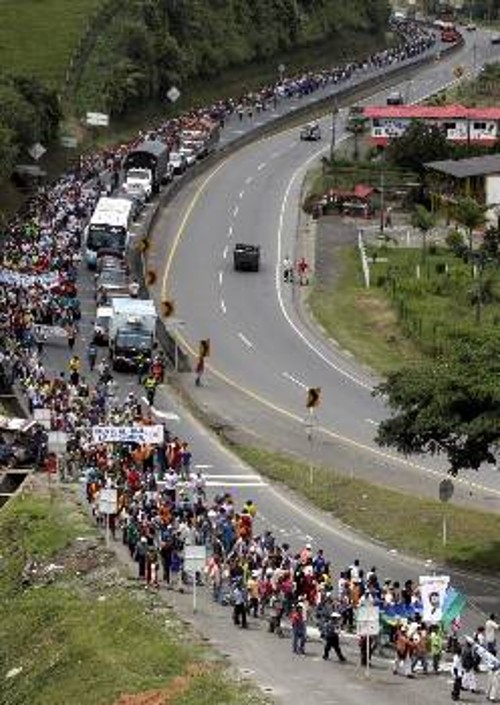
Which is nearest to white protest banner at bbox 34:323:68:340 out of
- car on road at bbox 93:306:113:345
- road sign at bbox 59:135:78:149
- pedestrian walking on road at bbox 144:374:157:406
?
car on road at bbox 93:306:113:345

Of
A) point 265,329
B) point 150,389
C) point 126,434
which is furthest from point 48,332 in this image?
point 126,434

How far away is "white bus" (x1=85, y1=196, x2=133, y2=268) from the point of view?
92.2 metres

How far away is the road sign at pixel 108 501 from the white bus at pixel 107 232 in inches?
1586

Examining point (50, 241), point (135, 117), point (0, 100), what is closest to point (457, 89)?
point (135, 117)

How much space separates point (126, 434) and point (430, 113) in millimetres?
85352

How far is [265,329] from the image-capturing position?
8869cm

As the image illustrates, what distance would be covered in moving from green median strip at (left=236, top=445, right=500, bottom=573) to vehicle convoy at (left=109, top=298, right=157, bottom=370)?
40.5 ft

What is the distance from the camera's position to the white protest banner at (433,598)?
4291 cm

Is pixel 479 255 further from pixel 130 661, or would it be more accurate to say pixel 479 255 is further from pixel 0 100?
pixel 130 661

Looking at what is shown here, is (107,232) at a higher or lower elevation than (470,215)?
lower

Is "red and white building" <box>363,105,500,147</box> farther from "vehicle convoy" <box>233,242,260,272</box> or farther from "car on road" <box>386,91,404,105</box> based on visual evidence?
"vehicle convoy" <box>233,242,260,272</box>

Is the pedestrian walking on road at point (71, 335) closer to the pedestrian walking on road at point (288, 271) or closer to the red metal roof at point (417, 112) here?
the pedestrian walking on road at point (288, 271)

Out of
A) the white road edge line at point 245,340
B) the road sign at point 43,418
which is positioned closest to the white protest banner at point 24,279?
the white road edge line at point 245,340

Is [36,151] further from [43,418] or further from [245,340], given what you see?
[43,418]
